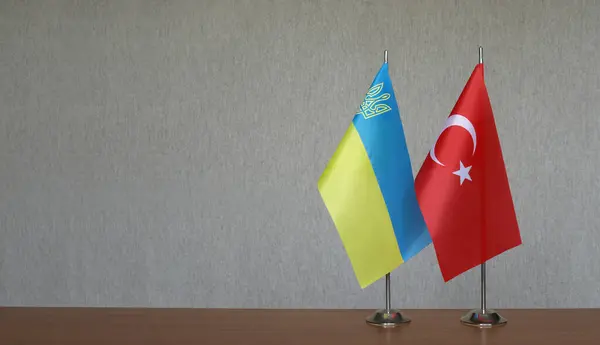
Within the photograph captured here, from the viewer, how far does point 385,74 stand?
Answer: 162cm

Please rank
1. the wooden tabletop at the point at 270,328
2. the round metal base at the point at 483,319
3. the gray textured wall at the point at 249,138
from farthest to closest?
the gray textured wall at the point at 249,138
the round metal base at the point at 483,319
the wooden tabletop at the point at 270,328

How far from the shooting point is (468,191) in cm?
157

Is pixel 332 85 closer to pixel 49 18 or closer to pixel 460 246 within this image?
pixel 49 18

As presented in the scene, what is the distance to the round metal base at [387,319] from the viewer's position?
152 centimetres

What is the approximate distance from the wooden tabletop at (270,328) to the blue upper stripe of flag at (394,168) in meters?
0.19

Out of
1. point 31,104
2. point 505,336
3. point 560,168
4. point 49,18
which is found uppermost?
point 49,18

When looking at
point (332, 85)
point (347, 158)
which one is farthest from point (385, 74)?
point (332, 85)

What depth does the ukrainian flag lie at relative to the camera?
61.6 inches

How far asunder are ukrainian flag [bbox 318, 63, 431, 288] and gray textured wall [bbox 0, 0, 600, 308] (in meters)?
1.55

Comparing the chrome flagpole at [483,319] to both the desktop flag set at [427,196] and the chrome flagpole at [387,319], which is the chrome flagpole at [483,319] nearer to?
the desktop flag set at [427,196]

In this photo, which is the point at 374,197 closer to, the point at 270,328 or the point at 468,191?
the point at 468,191

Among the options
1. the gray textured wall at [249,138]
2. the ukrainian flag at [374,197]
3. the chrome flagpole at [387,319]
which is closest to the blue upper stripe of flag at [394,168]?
the ukrainian flag at [374,197]

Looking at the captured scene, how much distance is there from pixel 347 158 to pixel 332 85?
1586mm

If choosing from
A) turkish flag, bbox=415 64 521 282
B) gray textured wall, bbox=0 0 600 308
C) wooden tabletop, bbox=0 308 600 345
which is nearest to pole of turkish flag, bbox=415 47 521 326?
turkish flag, bbox=415 64 521 282
